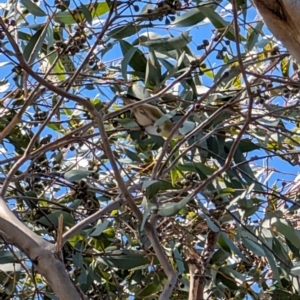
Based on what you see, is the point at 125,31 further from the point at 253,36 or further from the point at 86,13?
the point at 253,36

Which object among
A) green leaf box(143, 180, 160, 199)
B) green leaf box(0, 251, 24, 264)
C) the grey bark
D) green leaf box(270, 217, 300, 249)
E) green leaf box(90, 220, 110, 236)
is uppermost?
green leaf box(0, 251, 24, 264)

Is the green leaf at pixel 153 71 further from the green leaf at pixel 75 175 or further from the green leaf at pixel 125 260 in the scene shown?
the green leaf at pixel 125 260

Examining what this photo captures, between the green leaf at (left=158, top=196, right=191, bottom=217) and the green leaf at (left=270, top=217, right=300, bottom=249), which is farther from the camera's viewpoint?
the green leaf at (left=270, top=217, right=300, bottom=249)

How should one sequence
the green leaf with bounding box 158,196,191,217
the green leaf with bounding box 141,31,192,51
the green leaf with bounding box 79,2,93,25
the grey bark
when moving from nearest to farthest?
the grey bark
the green leaf with bounding box 158,196,191,217
the green leaf with bounding box 79,2,93,25
the green leaf with bounding box 141,31,192,51

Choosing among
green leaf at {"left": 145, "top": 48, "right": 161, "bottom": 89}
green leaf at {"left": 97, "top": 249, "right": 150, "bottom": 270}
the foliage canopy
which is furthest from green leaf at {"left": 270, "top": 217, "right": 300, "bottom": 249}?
green leaf at {"left": 145, "top": 48, "right": 161, "bottom": 89}

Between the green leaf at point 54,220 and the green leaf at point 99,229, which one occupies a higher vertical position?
the green leaf at point 54,220

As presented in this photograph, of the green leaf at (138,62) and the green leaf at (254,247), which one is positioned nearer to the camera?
the green leaf at (254,247)

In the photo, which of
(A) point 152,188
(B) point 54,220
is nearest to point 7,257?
(B) point 54,220

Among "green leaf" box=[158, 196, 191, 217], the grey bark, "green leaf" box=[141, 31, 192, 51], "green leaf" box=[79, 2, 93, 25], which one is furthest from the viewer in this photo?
"green leaf" box=[141, 31, 192, 51]

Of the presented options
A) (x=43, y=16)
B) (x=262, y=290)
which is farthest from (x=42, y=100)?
(x=262, y=290)

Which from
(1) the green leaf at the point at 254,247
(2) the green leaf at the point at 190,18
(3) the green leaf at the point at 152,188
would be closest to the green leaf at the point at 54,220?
(3) the green leaf at the point at 152,188

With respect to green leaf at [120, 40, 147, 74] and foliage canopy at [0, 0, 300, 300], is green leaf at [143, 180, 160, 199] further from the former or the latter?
green leaf at [120, 40, 147, 74]

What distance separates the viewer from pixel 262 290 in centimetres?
184

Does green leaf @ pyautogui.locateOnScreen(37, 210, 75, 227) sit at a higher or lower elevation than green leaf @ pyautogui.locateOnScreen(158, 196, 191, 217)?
higher
